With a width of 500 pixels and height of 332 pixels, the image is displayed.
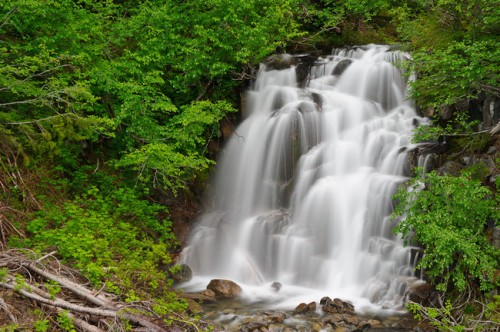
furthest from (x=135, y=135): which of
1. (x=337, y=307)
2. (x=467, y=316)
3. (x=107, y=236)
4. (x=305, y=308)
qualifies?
(x=467, y=316)

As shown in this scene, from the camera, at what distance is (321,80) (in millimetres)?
13086

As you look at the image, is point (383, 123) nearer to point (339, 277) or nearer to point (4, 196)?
point (339, 277)

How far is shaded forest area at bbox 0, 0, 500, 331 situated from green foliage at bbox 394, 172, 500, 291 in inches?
1.5

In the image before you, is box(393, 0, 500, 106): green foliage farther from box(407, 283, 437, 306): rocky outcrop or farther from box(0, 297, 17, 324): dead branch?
box(0, 297, 17, 324): dead branch

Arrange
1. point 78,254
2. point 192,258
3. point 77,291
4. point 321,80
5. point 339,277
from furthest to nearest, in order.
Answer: point 321,80 → point 192,258 → point 339,277 → point 78,254 → point 77,291

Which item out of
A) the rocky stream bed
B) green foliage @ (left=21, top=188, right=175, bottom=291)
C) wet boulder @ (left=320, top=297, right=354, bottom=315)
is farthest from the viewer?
wet boulder @ (left=320, top=297, right=354, bottom=315)

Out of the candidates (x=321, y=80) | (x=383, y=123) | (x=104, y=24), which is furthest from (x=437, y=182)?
(x=104, y=24)

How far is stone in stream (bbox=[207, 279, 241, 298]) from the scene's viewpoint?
27.3ft

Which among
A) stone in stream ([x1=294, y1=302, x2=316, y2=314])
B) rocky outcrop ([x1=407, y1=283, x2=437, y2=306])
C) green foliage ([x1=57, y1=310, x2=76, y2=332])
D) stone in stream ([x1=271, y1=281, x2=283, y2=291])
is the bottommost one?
stone in stream ([x1=271, y1=281, x2=283, y2=291])

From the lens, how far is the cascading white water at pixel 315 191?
29.0 feet

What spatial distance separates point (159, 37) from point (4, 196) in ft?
16.6

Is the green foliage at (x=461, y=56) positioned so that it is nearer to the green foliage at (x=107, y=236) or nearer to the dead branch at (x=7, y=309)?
the green foliage at (x=107, y=236)

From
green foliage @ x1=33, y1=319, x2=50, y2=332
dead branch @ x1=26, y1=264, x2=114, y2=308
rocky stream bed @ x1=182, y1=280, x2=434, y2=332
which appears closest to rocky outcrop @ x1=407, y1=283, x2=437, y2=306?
rocky stream bed @ x1=182, y1=280, x2=434, y2=332

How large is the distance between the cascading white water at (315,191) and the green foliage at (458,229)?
1.45 meters
